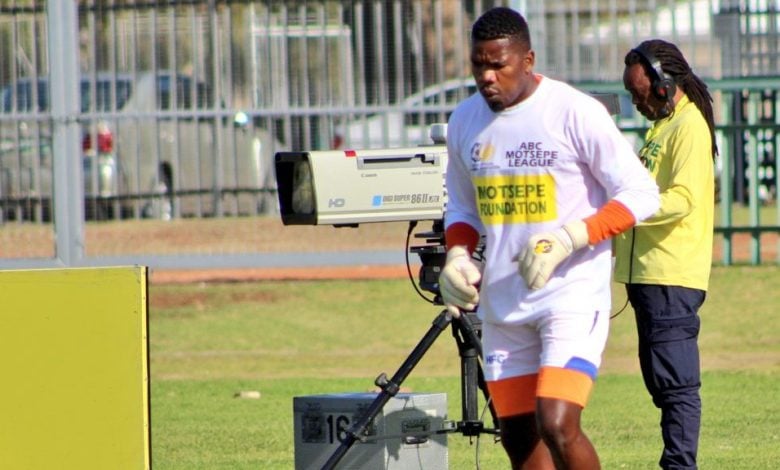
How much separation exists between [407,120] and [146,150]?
2366 mm

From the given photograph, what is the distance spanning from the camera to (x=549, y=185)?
17.5 feet

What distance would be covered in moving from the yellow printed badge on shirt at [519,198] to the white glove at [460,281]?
0.16 m

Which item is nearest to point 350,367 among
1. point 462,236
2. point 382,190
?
point 382,190

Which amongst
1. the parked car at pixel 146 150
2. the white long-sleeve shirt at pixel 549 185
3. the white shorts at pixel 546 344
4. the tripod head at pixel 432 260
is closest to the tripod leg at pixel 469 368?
the tripod head at pixel 432 260

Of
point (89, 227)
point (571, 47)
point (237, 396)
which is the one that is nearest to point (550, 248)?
point (237, 396)

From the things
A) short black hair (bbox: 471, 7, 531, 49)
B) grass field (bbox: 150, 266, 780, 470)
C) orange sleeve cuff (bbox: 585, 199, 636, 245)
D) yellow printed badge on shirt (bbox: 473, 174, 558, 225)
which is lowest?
grass field (bbox: 150, 266, 780, 470)

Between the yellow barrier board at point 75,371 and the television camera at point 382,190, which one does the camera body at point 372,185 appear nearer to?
the television camera at point 382,190

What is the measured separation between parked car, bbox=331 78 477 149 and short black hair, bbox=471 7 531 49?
8270 mm

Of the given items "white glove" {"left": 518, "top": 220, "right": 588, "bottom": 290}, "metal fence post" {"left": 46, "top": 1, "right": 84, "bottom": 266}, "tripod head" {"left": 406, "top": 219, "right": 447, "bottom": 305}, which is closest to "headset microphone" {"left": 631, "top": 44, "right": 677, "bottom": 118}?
"tripod head" {"left": 406, "top": 219, "right": 447, "bottom": 305}

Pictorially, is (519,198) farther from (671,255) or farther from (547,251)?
(671,255)

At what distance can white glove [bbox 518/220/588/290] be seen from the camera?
511 cm

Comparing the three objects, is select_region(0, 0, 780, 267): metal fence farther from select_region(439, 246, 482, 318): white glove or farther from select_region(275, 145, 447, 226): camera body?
select_region(439, 246, 482, 318): white glove

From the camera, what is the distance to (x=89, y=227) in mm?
14250

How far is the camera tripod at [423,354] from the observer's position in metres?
6.50
